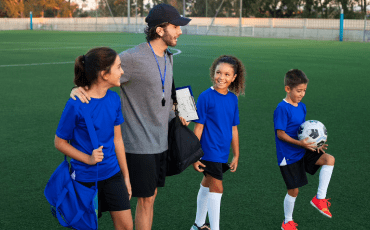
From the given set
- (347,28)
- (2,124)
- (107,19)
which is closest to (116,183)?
(2,124)

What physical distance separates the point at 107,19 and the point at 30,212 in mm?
64700

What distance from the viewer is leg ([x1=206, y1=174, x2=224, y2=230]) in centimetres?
363

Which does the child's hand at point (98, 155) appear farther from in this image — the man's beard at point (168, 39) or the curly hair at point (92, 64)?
the man's beard at point (168, 39)

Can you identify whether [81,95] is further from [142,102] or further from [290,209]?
[290,209]

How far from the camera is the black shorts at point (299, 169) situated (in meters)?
3.92

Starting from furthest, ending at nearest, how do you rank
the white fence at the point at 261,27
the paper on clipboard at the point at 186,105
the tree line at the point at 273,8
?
the tree line at the point at 273,8, the white fence at the point at 261,27, the paper on clipboard at the point at 186,105

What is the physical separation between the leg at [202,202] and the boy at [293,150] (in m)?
0.70

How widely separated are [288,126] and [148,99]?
4.70 feet

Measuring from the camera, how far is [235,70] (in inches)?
146

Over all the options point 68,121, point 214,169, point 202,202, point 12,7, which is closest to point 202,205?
point 202,202

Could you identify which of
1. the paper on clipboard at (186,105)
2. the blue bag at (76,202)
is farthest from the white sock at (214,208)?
the blue bag at (76,202)

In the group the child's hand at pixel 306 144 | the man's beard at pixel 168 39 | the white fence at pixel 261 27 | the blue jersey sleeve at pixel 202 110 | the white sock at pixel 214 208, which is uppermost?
the white fence at pixel 261 27

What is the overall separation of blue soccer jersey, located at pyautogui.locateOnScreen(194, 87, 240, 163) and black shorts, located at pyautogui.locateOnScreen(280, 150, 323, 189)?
648 millimetres

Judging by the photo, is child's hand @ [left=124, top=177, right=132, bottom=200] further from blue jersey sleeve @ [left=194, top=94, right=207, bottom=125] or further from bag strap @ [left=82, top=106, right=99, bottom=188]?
blue jersey sleeve @ [left=194, top=94, right=207, bottom=125]
